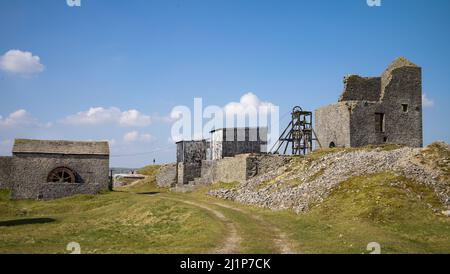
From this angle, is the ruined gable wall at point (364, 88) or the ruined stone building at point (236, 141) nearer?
the ruined gable wall at point (364, 88)

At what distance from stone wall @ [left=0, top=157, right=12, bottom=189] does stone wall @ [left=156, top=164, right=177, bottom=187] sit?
17.9 meters

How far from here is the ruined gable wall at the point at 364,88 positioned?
140 feet

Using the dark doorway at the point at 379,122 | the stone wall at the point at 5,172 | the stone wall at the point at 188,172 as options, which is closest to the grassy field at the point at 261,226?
the stone wall at the point at 5,172

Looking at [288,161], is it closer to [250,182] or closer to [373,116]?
[250,182]

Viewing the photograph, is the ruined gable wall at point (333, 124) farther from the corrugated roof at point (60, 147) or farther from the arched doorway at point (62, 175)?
the arched doorway at point (62, 175)

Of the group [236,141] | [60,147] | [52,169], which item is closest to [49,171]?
[52,169]

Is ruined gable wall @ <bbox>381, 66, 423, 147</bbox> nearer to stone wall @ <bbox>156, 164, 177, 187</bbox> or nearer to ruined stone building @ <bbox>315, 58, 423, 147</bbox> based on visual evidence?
ruined stone building @ <bbox>315, 58, 423, 147</bbox>

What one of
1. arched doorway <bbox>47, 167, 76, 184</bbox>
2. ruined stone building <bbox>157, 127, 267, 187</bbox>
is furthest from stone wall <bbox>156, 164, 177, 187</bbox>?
arched doorway <bbox>47, 167, 76, 184</bbox>

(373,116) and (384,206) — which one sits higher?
(373,116)

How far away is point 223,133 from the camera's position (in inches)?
1959

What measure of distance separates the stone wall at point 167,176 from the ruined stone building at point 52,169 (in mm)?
10225

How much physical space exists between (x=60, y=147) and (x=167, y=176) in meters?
14.4
